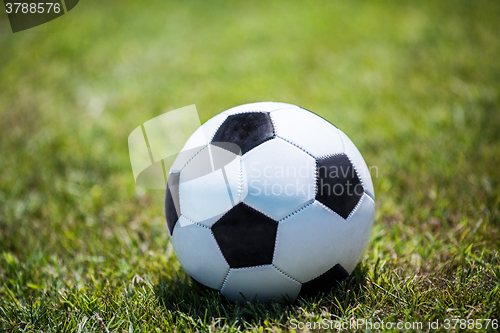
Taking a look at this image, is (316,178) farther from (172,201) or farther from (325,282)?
(172,201)

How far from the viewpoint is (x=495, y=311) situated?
1858 mm

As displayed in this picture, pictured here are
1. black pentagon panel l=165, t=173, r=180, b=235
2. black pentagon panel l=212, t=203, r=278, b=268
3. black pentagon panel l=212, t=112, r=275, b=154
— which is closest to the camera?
black pentagon panel l=212, t=203, r=278, b=268

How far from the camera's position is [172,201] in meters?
2.08

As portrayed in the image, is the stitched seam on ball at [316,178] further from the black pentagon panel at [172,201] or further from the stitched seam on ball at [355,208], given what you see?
the black pentagon panel at [172,201]

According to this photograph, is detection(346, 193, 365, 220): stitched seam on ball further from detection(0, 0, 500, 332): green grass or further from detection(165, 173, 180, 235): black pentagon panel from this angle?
detection(165, 173, 180, 235): black pentagon panel

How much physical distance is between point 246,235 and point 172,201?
19.3 inches

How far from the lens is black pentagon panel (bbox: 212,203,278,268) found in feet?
5.98

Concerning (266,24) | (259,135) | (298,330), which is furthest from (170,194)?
(266,24)

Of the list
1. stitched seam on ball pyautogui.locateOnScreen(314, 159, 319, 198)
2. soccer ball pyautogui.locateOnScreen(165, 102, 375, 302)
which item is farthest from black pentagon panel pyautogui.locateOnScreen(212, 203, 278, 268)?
stitched seam on ball pyautogui.locateOnScreen(314, 159, 319, 198)

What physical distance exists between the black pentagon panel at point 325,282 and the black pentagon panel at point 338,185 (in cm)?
29

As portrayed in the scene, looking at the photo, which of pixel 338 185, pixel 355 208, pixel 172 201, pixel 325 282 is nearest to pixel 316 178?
pixel 338 185

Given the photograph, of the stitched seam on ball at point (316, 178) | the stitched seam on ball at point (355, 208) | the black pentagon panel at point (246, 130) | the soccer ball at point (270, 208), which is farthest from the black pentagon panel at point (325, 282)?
the black pentagon panel at point (246, 130)

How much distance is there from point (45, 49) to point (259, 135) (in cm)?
643

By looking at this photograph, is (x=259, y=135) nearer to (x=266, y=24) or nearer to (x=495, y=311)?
(x=495, y=311)
